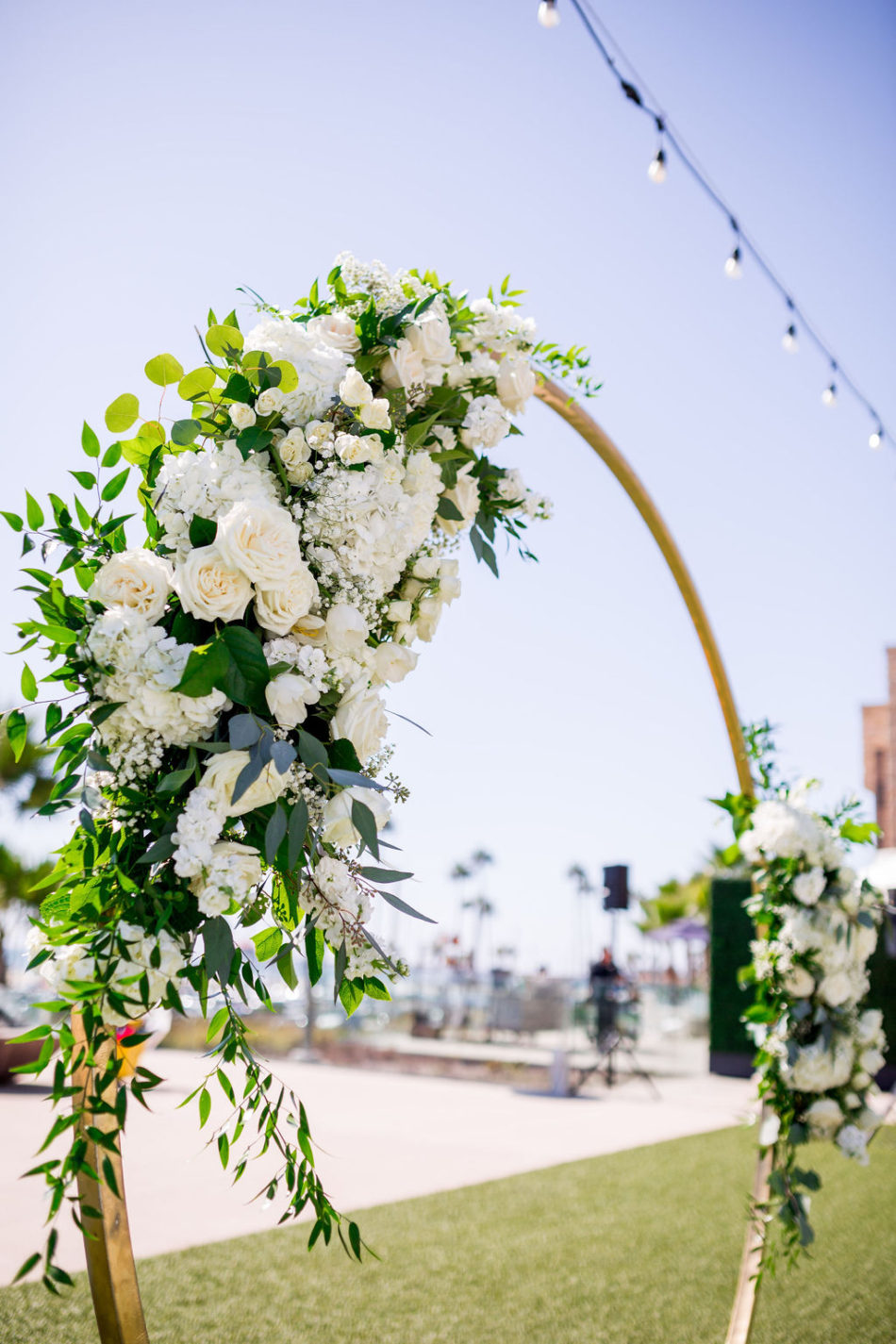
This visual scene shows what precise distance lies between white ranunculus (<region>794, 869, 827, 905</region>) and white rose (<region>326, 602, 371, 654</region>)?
2870 millimetres

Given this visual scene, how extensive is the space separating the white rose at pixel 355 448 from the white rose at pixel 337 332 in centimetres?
34

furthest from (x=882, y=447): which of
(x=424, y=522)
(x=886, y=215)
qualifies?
(x=424, y=522)

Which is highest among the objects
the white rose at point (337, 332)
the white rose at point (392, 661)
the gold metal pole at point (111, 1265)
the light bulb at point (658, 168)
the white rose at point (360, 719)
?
the light bulb at point (658, 168)

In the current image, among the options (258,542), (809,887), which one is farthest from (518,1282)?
(258,542)

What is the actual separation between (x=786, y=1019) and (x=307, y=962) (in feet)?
9.77

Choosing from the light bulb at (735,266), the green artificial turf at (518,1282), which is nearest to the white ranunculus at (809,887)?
the green artificial turf at (518,1282)

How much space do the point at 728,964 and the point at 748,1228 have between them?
12.8 metres

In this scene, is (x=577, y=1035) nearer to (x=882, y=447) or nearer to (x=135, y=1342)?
(x=882, y=447)

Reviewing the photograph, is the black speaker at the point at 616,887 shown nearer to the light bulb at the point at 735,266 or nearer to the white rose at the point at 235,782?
the light bulb at the point at 735,266

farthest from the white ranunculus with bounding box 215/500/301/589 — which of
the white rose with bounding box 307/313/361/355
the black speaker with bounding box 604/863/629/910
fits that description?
the black speaker with bounding box 604/863/629/910

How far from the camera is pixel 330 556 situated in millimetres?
1907

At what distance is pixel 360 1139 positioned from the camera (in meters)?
8.84

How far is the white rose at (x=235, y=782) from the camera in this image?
165cm

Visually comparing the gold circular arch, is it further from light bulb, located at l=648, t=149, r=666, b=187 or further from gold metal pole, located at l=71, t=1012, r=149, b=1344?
light bulb, located at l=648, t=149, r=666, b=187
